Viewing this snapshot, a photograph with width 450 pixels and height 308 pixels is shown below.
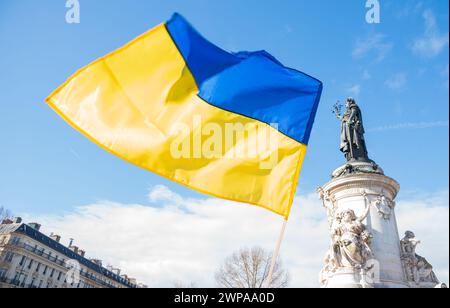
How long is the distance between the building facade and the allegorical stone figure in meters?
47.1

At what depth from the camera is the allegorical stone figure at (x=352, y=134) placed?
15617 millimetres

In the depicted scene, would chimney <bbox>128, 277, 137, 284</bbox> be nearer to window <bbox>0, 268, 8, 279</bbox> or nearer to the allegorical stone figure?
window <bbox>0, 268, 8, 279</bbox>

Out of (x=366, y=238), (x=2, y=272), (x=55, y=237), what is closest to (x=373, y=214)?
(x=366, y=238)

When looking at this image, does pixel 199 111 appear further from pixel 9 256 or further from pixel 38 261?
pixel 38 261

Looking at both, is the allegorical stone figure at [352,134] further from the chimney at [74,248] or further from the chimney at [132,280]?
the chimney at [132,280]

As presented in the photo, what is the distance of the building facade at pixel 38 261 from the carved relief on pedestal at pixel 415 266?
48323 mm

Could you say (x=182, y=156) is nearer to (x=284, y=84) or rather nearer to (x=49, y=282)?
(x=284, y=84)

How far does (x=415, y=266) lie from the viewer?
12.4 meters

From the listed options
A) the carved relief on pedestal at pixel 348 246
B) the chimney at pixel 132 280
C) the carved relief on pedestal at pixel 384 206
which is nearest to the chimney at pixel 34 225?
the chimney at pixel 132 280

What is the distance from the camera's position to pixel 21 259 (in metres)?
47.8

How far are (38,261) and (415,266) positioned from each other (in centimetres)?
5516

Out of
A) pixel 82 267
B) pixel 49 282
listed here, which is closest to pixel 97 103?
pixel 49 282

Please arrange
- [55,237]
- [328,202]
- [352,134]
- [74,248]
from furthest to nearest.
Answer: [74,248]
[55,237]
[352,134]
[328,202]

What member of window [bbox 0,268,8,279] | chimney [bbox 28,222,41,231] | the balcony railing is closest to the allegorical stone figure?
window [bbox 0,268,8,279]
